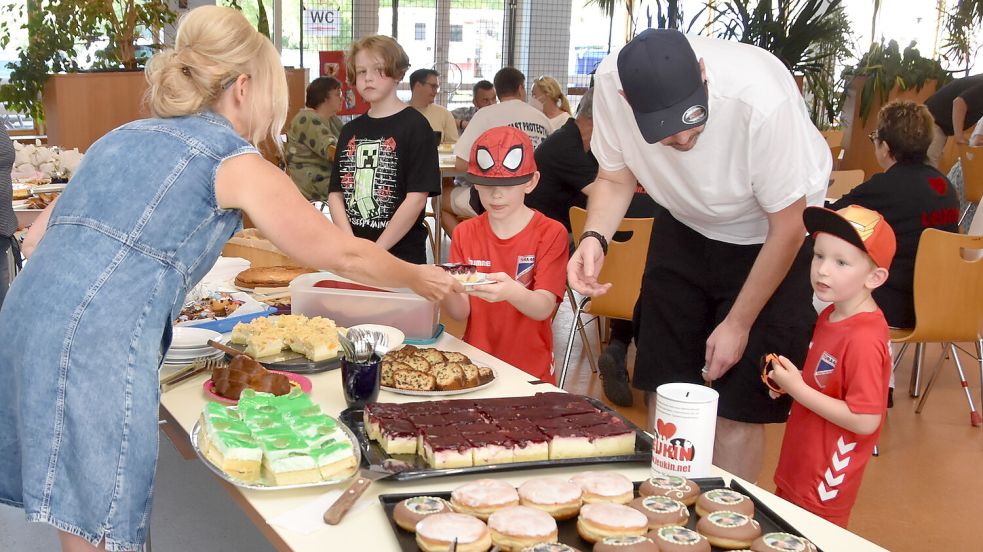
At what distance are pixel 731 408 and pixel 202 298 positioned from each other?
1.51m

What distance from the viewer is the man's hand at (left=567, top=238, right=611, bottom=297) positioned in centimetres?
229

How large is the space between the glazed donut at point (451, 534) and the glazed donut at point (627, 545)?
6.3 inches

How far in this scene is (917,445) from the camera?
3.92m

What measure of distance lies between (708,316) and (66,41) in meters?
5.26

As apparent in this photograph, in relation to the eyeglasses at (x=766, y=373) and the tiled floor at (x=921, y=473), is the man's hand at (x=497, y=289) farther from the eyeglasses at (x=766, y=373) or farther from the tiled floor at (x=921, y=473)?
the tiled floor at (x=921, y=473)

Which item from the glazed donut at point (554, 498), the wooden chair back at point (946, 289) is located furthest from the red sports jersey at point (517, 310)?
the wooden chair back at point (946, 289)

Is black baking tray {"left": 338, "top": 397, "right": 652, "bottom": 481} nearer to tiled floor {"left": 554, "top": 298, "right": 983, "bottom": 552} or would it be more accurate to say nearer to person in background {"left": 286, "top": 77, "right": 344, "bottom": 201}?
tiled floor {"left": 554, "top": 298, "right": 983, "bottom": 552}

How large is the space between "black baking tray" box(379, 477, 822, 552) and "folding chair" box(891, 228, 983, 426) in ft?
→ 8.51

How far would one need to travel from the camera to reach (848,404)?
2039mm

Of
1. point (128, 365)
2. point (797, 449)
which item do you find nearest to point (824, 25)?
point (797, 449)

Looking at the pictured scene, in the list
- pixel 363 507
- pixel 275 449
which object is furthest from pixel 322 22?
pixel 363 507

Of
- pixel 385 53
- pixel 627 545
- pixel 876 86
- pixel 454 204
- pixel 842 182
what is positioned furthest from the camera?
pixel 876 86

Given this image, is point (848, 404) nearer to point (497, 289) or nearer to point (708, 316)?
point (708, 316)

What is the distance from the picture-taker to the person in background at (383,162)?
360 cm
